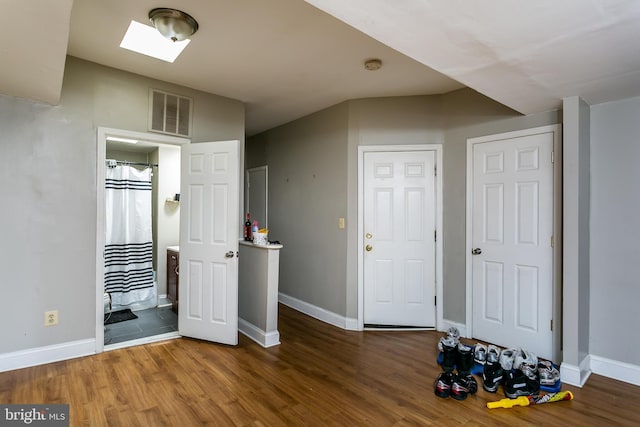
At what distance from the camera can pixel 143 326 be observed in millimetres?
3699

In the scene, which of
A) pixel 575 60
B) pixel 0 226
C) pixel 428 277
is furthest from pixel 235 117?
pixel 575 60

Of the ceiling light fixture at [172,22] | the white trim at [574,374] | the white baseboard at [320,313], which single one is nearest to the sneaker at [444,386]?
the white trim at [574,374]

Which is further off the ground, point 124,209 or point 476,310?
point 124,209

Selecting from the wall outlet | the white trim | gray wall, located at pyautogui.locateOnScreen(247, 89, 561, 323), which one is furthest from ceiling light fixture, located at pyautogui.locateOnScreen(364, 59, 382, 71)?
the wall outlet

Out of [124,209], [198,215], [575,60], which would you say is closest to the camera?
[575,60]

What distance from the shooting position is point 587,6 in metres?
1.43

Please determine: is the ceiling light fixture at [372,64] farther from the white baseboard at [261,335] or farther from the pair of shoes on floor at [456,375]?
the white baseboard at [261,335]

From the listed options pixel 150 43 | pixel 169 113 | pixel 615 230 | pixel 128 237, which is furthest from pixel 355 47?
pixel 128 237

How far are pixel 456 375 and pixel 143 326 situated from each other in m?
3.18

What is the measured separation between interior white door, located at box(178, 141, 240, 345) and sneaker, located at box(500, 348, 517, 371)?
2.28 meters

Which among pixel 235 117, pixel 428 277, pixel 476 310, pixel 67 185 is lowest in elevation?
pixel 476 310

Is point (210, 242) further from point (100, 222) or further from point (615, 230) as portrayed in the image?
point (615, 230)

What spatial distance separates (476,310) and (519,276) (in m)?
0.57

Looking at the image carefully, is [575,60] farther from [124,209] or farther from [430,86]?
[124,209]
